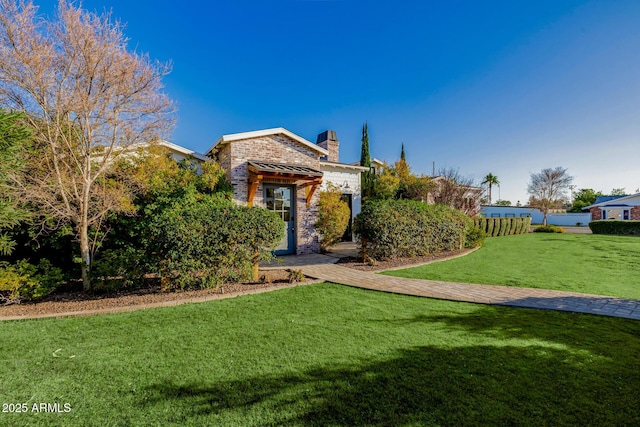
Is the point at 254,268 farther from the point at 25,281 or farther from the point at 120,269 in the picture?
the point at 25,281

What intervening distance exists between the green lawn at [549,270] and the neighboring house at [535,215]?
30.8 meters

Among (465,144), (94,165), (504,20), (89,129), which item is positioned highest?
(504,20)

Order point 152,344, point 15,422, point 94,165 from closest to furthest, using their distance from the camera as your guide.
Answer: point 15,422 < point 152,344 < point 94,165

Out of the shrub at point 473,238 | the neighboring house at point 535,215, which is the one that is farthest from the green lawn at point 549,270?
the neighboring house at point 535,215

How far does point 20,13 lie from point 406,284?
383 inches

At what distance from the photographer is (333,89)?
16500 millimetres

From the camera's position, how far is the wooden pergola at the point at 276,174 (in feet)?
34.6

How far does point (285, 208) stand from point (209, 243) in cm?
575

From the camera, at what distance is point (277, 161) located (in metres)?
12.0

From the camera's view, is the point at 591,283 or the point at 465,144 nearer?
the point at 591,283

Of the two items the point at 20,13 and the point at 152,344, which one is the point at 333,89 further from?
the point at 152,344

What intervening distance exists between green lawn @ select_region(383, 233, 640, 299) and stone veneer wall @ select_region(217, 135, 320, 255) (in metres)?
4.69

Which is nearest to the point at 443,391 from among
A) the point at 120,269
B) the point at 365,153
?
the point at 120,269

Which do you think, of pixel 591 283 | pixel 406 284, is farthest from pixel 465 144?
pixel 406 284
